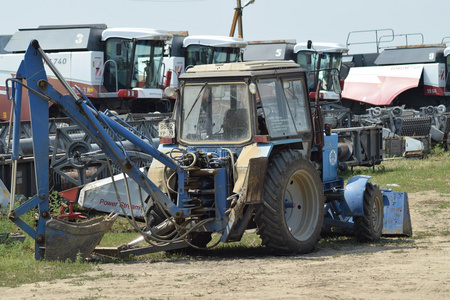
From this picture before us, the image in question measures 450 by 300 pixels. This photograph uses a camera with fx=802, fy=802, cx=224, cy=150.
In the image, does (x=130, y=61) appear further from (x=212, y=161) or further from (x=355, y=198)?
(x=212, y=161)

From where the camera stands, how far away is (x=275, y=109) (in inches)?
361

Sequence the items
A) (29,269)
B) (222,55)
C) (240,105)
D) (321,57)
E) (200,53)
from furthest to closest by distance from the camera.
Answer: (321,57), (222,55), (200,53), (240,105), (29,269)

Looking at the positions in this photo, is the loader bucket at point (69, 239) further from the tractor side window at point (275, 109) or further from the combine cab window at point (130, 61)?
the combine cab window at point (130, 61)

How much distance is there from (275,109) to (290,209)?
119 cm

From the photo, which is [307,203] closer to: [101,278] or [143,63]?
[101,278]

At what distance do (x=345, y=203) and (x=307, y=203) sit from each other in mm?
828

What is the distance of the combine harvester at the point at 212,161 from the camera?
807cm

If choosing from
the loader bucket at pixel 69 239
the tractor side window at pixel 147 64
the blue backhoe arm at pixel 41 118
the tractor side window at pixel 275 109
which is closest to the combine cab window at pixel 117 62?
the tractor side window at pixel 147 64

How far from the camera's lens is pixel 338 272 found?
7508mm

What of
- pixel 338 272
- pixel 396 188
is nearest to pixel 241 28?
pixel 396 188

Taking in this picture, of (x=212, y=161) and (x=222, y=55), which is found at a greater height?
(x=222, y=55)

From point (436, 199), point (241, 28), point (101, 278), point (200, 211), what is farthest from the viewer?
point (241, 28)

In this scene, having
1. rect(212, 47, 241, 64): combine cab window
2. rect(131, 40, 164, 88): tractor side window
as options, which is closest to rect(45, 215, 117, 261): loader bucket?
rect(131, 40, 164, 88): tractor side window

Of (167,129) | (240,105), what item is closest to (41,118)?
(167,129)
